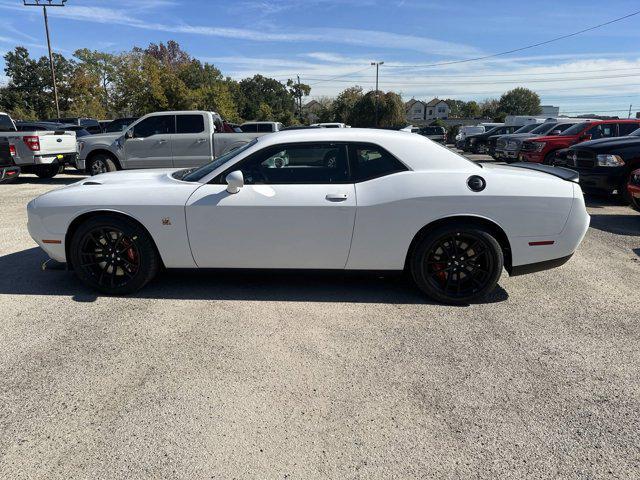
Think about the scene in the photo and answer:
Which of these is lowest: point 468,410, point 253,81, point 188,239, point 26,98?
point 468,410

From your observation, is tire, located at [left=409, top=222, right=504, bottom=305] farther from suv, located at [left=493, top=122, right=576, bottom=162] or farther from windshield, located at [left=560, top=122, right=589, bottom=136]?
suv, located at [left=493, top=122, right=576, bottom=162]

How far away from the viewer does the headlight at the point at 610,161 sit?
860 centimetres

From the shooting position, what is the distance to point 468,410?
258 cm

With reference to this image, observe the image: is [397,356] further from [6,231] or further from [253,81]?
[253,81]

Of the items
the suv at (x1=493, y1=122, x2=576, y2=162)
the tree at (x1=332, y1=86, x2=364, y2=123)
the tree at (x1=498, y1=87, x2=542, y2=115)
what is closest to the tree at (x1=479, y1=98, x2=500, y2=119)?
the tree at (x1=498, y1=87, x2=542, y2=115)

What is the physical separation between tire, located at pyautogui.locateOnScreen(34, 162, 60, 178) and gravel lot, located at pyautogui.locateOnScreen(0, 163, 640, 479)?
985 cm

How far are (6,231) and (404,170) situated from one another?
6.17 metres

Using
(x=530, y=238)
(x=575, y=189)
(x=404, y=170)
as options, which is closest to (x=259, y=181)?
(x=404, y=170)

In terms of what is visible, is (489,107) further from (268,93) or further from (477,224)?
(477,224)

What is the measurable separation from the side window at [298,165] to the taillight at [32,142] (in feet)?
33.3

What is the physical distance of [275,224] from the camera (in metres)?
3.87

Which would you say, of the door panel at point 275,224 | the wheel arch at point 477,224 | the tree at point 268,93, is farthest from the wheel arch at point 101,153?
the tree at point 268,93

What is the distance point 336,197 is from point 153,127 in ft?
30.6

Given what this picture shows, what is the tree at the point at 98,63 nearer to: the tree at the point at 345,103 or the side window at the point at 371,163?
the tree at the point at 345,103
